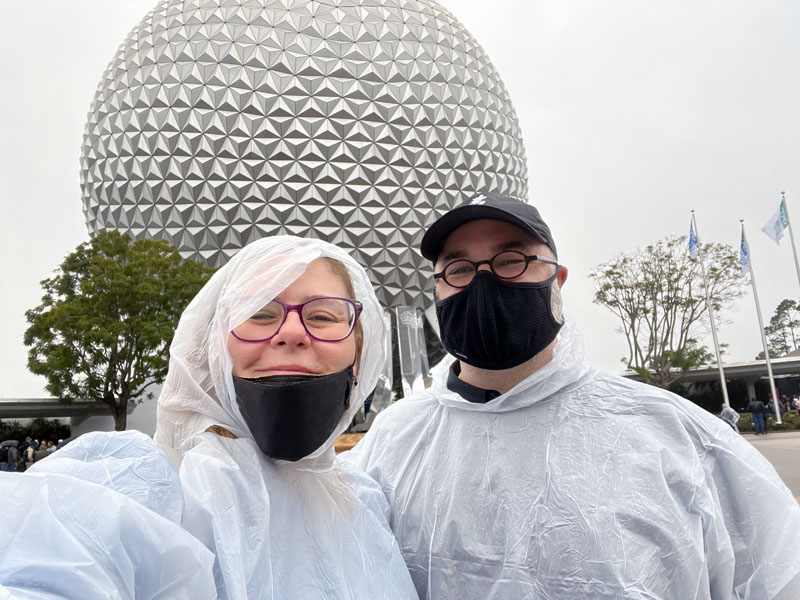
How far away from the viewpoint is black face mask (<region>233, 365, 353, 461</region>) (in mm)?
1878

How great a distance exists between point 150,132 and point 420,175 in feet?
32.5

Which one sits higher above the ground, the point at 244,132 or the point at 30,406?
the point at 244,132

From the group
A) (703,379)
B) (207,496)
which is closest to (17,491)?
(207,496)

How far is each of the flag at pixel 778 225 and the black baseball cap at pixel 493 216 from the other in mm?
23459

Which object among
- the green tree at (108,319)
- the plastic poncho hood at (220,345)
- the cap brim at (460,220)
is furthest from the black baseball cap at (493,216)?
the green tree at (108,319)

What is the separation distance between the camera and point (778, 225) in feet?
74.4

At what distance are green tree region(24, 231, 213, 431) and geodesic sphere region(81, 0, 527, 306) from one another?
10.9ft

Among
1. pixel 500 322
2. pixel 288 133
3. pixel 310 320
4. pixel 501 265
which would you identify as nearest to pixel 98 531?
pixel 310 320

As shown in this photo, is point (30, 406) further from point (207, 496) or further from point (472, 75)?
point (207, 496)

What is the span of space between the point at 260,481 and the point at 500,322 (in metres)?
1.24

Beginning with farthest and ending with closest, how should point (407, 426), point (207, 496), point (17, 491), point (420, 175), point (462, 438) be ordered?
point (420, 175) → point (407, 426) → point (462, 438) → point (207, 496) → point (17, 491)

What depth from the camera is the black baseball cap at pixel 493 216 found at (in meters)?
2.57

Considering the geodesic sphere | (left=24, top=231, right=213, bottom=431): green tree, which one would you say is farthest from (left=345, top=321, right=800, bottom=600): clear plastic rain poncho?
the geodesic sphere

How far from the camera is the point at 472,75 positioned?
26.2 meters
